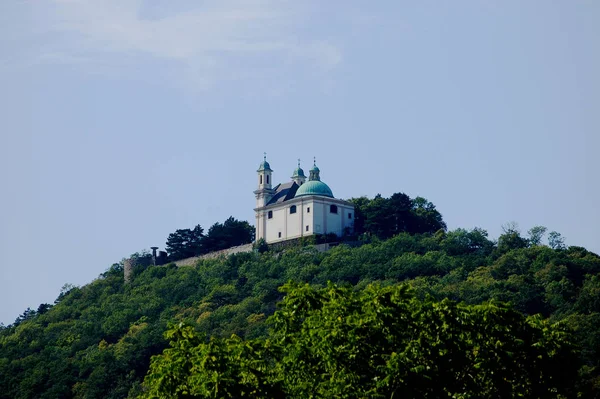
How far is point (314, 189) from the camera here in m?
110

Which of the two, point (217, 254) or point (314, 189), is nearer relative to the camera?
point (314, 189)

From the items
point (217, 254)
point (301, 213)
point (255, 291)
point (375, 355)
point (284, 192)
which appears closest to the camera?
point (375, 355)

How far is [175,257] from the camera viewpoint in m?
120

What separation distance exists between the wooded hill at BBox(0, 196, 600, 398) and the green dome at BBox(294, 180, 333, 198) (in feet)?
12.2

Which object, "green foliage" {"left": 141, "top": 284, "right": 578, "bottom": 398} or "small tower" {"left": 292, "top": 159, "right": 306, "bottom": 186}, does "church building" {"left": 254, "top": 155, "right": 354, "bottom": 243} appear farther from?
"green foliage" {"left": 141, "top": 284, "right": 578, "bottom": 398}

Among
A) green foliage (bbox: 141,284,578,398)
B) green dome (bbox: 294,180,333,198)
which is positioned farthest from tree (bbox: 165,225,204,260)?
green foliage (bbox: 141,284,578,398)

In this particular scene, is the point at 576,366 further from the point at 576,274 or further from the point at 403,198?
the point at 403,198

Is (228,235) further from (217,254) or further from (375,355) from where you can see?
(375,355)

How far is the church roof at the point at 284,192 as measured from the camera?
11212cm

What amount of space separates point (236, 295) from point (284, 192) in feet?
38.2

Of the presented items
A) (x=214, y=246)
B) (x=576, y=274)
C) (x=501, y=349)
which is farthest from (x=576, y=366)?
(x=214, y=246)

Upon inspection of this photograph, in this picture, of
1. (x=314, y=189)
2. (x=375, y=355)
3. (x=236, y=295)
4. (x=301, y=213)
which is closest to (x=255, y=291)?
(x=236, y=295)

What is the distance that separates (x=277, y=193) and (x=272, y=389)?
7038 cm

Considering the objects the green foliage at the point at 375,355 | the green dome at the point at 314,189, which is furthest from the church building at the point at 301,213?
the green foliage at the point at 375,355
